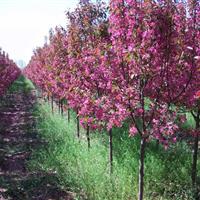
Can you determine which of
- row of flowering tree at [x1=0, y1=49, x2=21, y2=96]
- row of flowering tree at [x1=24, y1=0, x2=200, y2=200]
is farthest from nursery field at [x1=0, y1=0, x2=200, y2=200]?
row of flowering tree at [x1=0, y1=49, x2=21, y2=96]

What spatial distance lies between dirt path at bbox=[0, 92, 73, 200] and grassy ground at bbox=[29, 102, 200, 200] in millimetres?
357

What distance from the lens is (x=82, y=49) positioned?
9.44 m

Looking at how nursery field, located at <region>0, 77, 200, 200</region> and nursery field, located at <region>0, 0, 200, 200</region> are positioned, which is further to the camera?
nursery field, located at <region>0, 77, 200, 200</region>

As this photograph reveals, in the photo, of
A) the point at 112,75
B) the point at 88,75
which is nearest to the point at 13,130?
the point at 88,75

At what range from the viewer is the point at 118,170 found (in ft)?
28.1

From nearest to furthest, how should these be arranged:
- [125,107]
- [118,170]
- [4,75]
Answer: [125,107] → [118,170] → [4,75]

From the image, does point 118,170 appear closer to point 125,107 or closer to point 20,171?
point 125,107

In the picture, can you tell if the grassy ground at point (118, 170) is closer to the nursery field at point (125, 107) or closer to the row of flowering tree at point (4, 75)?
the nursery field at point (125, 107)

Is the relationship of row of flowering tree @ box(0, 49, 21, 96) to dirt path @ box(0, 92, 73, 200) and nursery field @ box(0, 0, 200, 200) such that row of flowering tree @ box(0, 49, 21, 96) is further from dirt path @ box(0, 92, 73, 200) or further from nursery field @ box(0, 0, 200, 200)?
nursery field @ box(0, 0, 200, 200)

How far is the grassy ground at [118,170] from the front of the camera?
7.66 metres

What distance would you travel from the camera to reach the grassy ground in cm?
766

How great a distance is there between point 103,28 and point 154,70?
3.15m

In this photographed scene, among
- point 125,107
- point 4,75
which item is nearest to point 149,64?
point 125,107

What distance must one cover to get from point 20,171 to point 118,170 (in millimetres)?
3581
